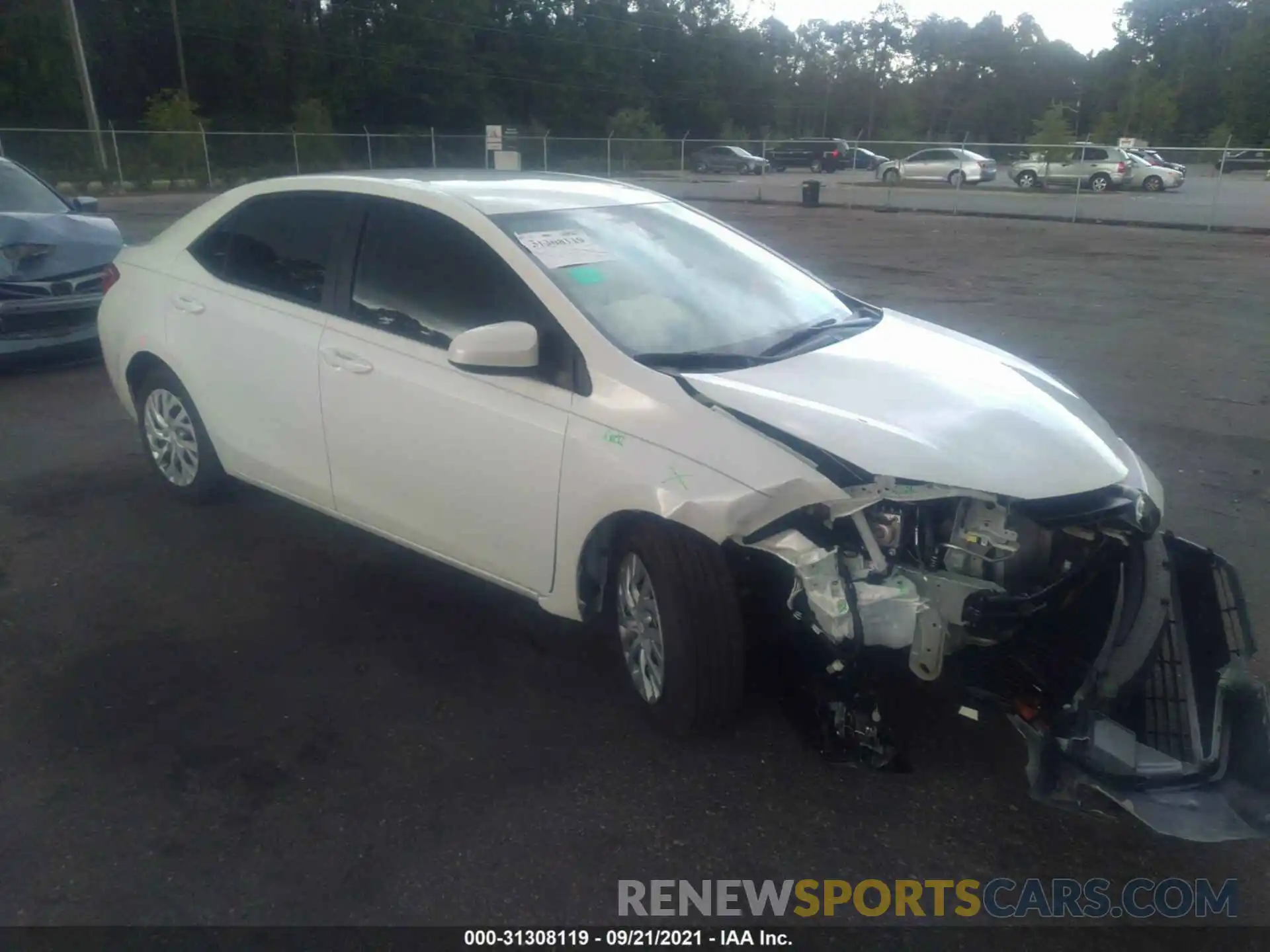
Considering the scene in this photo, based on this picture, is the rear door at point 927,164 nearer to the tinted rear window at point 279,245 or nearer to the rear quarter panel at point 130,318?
the rear quarter panel at point 130,318

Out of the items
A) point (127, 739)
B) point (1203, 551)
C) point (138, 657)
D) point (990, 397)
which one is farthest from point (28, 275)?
point (1203, 551)

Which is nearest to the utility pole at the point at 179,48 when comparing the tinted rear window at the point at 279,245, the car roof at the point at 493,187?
the tinted rear window at the point at 279,245

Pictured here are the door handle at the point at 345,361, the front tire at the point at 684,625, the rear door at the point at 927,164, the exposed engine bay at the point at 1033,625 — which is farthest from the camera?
the rear door at the point at 927,164

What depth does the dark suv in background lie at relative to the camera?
148ft

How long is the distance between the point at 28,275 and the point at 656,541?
6861mm

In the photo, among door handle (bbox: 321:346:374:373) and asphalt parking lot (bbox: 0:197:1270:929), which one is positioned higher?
door handle (bbox: 321:346:374:373)

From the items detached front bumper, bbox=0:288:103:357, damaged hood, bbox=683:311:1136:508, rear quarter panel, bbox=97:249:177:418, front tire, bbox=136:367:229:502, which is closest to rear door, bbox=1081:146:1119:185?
detached front bumper, bbox=0:288:103:357

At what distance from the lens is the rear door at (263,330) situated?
4.34m

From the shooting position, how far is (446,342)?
3818 mm

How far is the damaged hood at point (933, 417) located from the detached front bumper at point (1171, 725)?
0.42 meters

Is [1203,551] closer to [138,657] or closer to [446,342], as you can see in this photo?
[446,342]

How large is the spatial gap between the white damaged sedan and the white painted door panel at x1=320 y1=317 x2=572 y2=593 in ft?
0.04

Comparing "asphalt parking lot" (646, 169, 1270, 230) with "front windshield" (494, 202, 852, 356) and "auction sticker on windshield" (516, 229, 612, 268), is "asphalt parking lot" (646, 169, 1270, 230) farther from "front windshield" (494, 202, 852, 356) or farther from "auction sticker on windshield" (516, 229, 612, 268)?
"auction sticker on windshield" (516, 229, 612, 268)

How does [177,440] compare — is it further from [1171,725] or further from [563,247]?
[1171,725]
